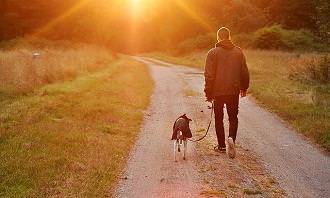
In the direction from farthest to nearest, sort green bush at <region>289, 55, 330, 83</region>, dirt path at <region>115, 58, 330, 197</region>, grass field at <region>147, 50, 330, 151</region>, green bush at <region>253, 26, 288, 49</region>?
green bush at <region>253, 26, 288, 49</region>, green bush at <region>289, 55, 330, 83</region>, grass field at <region>147, 50, 330, 151</region>, dirt path at <region>115, 58, 330, 197</region>

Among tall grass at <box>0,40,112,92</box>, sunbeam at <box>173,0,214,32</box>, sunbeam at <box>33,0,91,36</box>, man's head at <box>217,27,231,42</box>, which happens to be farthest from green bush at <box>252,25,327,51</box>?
man's head at <box>217,27,231,42</box>

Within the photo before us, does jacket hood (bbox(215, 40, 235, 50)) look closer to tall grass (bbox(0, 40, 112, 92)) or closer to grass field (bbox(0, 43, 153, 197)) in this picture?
grass field (bbox(0, 43, 153, 197))

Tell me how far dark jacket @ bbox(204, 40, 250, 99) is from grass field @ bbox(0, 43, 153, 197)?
7.92 ft

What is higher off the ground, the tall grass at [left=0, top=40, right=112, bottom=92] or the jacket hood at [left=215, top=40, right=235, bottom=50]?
the jacket hood at [left=215, top=40, right=235, bottom=50]

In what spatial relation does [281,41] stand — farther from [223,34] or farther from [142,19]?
[223,34]

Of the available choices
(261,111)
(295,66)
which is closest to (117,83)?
(261,111)

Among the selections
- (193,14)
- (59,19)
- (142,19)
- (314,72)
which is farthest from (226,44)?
(142,19)

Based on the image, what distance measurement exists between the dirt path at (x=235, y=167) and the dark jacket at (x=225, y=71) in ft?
4.66

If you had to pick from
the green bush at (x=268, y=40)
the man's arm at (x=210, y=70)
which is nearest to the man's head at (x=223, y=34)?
the man's arm at (x=210, y=70)

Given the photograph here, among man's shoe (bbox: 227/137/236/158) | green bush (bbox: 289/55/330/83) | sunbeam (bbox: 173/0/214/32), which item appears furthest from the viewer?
sunbeam (bbox: 173/0/214/32)

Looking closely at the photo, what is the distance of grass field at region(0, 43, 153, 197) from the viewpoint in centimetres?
800

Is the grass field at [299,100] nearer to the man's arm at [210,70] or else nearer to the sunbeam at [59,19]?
the man's arm at [210,70]

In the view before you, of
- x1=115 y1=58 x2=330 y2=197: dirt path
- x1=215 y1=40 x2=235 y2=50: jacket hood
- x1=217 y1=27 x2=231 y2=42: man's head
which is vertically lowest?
x1=115 y1=58 x2=330 y2=197: dirt path

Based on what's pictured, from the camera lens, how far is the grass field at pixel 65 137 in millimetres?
7996
